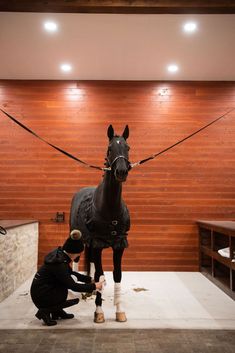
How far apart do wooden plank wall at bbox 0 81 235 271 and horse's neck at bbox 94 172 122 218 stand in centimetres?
257

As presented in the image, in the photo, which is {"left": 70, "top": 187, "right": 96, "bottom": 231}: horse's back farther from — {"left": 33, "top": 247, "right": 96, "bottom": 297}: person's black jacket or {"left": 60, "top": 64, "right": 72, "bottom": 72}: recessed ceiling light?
{"left": 60, "top": 64, "right": 72, "bottom": 72}: recessed ceiling light

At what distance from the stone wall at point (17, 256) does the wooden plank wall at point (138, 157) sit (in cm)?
43

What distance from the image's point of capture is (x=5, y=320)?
299cm

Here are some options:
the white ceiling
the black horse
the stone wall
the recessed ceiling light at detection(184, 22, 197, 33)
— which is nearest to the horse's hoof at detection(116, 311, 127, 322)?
the black horse

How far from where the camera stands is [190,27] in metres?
4.18

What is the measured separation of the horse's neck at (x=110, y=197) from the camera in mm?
2896

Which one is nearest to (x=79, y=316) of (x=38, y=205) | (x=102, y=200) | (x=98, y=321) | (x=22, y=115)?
(x=98, y=321)

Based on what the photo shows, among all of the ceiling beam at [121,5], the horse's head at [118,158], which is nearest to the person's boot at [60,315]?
the horse's head at [118,158]

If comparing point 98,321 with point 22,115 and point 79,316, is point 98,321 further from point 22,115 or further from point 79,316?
point 22,115

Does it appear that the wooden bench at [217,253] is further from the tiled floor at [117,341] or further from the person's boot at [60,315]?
the person's boot at [60,315]

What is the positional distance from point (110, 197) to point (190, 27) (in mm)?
2649

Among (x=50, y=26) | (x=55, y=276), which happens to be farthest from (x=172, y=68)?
(x=55, y=276)

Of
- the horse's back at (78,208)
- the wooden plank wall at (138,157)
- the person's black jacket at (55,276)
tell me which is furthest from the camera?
the wooden plank wall at (138,157)

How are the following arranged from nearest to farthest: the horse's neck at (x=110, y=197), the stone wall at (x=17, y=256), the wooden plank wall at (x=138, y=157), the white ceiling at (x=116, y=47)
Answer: the horse's neck at (x=110, y=197)
the stone wall at (x=17, y=256)
the white ceiling at (x=116, y=47)
the wooden plank wall at (x=138, y=157)
